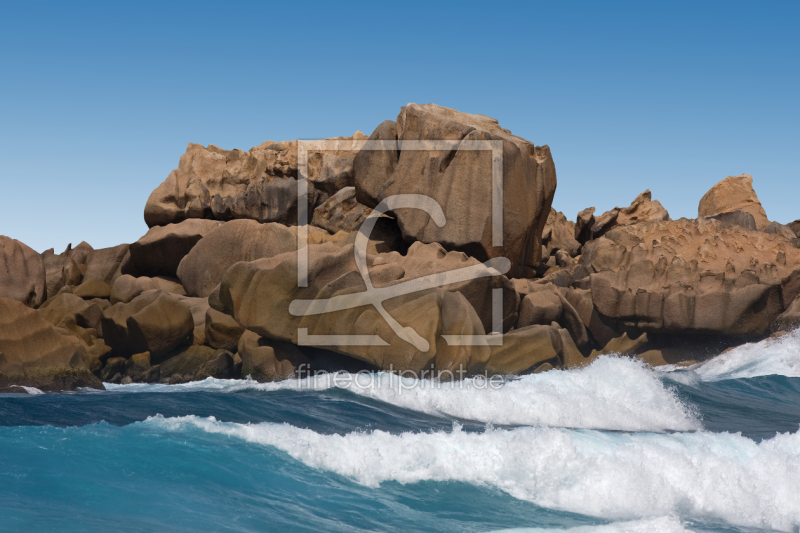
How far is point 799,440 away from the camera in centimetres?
1132

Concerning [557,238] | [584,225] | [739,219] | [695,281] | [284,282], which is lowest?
[284,282]

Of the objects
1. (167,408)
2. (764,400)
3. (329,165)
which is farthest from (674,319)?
(167,408)

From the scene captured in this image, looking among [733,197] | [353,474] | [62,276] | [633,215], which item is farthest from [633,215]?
[353,474]

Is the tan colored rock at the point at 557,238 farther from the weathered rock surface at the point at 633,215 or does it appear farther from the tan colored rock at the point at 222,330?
the tan colored rock at the point at 222,330

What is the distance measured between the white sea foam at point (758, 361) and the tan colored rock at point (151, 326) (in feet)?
49.0

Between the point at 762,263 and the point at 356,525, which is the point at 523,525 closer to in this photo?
the point at 356,525

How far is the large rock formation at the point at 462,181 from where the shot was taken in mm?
23297

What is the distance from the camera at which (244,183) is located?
3019 cm

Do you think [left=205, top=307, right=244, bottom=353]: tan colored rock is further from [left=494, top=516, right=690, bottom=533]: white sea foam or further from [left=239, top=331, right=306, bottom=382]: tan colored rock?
[left=494, top=516, right=690, bottom=533]: white sea foam

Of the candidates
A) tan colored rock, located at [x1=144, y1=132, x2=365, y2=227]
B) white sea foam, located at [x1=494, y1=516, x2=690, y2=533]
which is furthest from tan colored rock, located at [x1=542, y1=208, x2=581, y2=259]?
white sea foam, located at [x1=494, y1=516, x2=690, y2=533]

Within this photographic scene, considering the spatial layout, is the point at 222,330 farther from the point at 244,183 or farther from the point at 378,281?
the point at 244,183

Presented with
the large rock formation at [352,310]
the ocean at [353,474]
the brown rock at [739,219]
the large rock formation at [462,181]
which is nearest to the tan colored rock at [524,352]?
the large rock formation at [352,310]

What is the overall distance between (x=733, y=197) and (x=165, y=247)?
31.3 m

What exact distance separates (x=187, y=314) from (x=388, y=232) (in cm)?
802
